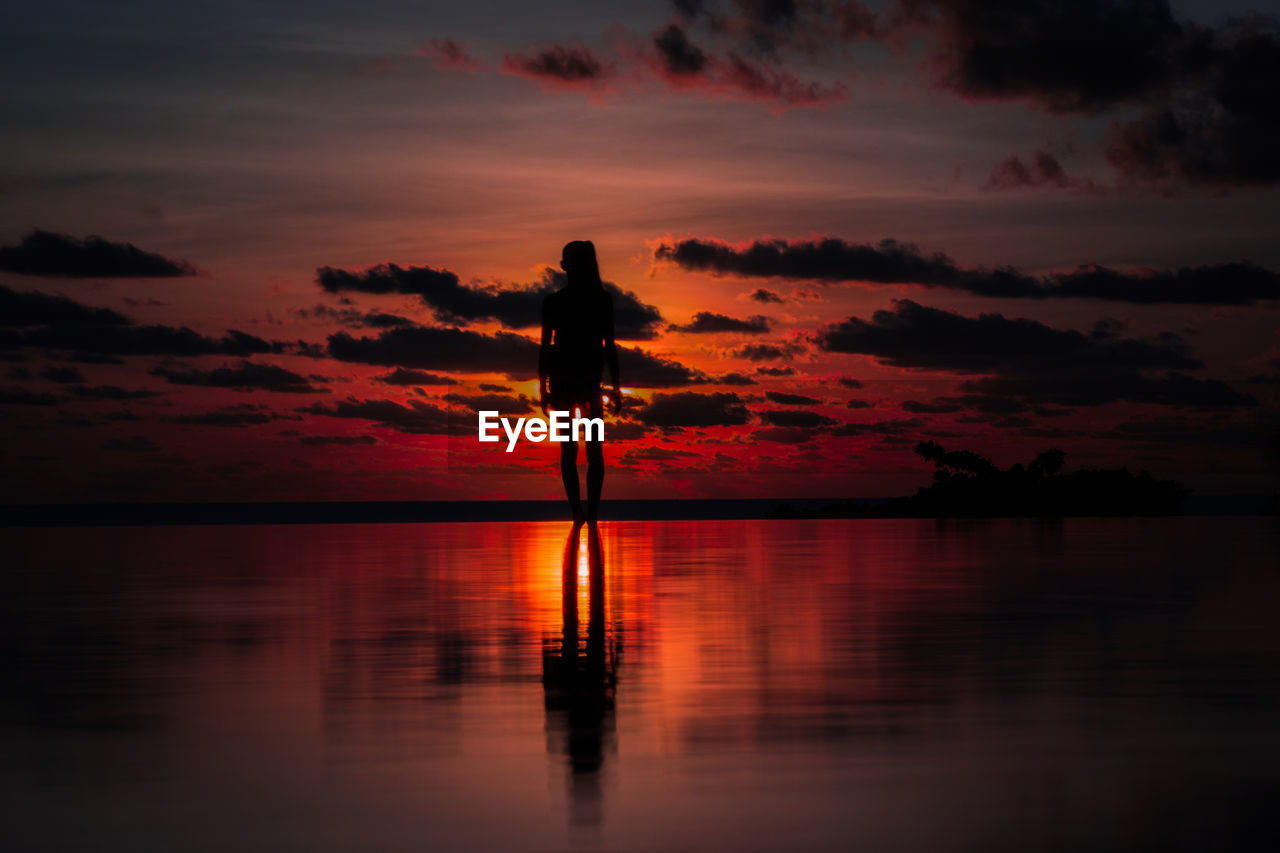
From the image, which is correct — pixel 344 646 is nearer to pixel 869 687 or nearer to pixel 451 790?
pixel 869 687

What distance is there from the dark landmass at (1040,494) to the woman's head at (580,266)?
23365 mm

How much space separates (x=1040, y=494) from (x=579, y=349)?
29.1 m

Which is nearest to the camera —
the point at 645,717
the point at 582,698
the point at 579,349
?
the point at 645,717

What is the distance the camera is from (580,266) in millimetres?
18578

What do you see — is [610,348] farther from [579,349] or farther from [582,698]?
[582,698]

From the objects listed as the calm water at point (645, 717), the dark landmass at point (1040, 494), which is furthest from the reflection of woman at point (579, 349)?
the dark landmass at point (1040, 494)

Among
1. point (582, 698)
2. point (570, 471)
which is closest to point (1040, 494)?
point (570, 471)

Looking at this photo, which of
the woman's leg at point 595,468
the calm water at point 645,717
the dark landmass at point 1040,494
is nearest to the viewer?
the calm water at point 645,717

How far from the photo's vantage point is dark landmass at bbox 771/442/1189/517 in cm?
4194

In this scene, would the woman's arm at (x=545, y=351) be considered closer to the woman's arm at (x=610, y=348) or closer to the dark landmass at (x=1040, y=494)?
the woman's arm at (x=610, y=348)

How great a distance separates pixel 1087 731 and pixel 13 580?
411 inches

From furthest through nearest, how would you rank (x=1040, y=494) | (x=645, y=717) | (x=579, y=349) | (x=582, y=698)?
1. (x=1040, y=494)
2. (x=579, y=349)
3. (x=582, y=698)
4. (x=645, y=717)

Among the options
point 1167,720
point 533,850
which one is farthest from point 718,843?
point 1167,720

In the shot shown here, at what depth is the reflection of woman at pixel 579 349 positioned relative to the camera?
18359 millimetres
